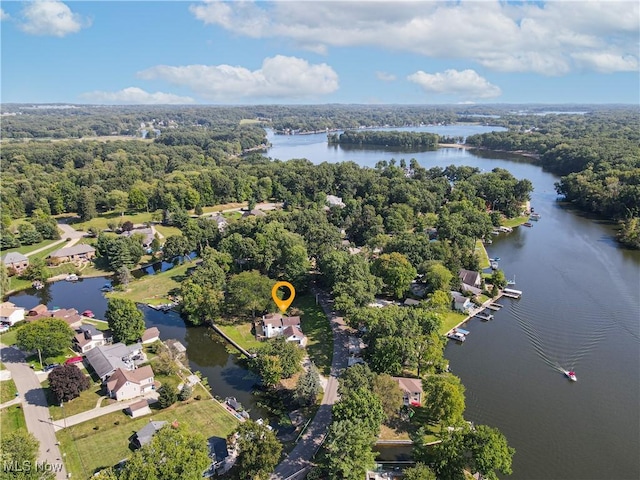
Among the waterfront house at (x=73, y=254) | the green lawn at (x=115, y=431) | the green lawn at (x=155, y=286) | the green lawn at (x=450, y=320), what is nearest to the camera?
the green lawn at (x=115, y=431)

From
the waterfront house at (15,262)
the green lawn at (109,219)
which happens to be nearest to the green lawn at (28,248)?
the waterfront house at (15,262)

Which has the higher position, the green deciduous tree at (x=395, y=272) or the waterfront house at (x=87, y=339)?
the green deciduous tree at (x=395, y=272)

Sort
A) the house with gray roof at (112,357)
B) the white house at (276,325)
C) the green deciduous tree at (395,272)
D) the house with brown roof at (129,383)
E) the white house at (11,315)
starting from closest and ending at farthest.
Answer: the house with brown roof at (129,383)
the house with gray roof at (112,357)
the white house at (276,325)
the white house at (11,315)
the green deciduous tree at (395,272)

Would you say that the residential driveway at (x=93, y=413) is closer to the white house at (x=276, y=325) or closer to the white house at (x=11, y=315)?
the white house at (x=276, y=325)

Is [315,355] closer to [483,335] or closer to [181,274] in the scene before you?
[483,335]

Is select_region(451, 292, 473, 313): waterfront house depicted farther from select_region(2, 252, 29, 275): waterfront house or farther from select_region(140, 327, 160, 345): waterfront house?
select_region(2, 252, 29, 275): waterfront house

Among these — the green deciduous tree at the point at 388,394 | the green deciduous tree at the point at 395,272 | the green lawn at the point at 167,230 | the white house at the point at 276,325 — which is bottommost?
the green lawn at the point at 167,230

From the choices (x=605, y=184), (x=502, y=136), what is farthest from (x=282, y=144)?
(x=605, y=184)
